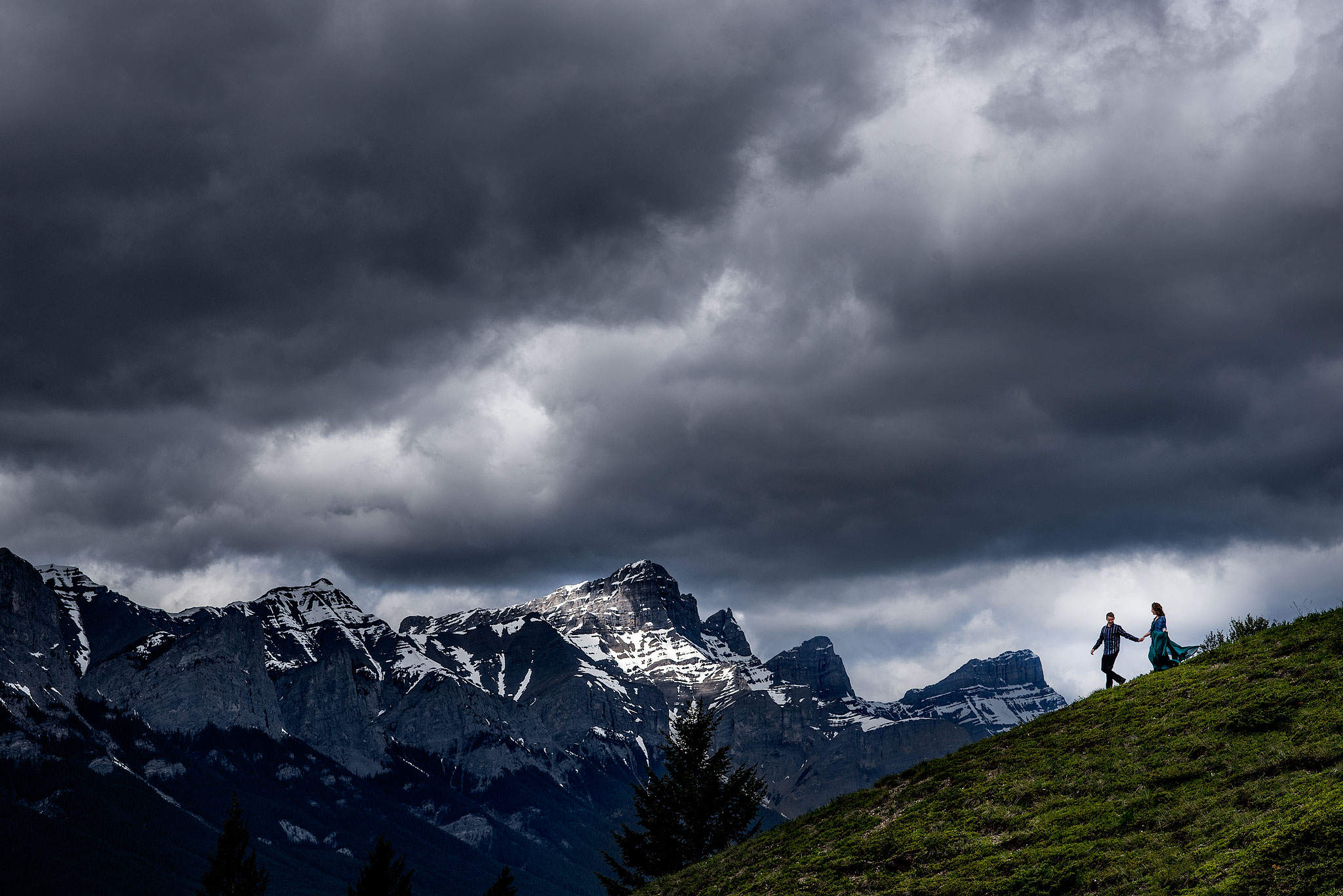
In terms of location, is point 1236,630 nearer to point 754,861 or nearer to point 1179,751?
point 1179,751

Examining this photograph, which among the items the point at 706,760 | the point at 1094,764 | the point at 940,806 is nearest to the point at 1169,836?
the point at 1094,764

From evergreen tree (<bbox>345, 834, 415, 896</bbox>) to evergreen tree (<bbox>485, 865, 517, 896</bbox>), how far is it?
572 centimetres

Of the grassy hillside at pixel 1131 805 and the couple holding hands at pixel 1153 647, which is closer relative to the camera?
the grassy hillside at pixel 1131 805

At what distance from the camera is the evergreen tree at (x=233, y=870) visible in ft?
250

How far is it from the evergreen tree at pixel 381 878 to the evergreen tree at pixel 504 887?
18.8 ft

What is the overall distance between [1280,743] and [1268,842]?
5.26 m

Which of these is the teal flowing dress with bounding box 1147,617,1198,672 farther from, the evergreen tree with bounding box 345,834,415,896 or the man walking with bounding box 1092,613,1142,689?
the evergreen tree with bounding box 345,834,415,896

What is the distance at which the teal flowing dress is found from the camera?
36438 mm

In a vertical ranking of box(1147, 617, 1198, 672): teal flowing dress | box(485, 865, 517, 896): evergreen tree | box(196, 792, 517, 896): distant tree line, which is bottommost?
box(485, 865, 517, 896): evergreen tree

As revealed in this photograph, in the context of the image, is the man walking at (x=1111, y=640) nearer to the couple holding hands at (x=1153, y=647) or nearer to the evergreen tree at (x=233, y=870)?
the couple holding hands at (x=1153, y=647)

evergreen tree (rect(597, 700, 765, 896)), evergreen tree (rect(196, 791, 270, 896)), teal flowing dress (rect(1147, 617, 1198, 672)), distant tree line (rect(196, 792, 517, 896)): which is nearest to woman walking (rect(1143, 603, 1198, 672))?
teal flowing dress (rect(1147, 617, 1198, 672))

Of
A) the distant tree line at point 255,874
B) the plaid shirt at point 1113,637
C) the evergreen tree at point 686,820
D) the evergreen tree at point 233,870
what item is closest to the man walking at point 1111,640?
the plaid shirt at point 1113,637

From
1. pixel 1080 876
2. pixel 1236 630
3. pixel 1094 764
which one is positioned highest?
pixel 1236 630

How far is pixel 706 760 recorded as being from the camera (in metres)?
62.5
